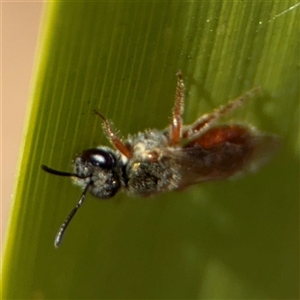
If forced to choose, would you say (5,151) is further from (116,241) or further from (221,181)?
(221,181)

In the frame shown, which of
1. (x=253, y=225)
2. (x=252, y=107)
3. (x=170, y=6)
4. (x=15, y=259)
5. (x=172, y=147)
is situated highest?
(x=170, y=6)

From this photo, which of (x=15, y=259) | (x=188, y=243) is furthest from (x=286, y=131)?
(x=15, y=259)

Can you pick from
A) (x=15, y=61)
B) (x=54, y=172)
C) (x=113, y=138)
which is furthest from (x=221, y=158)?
(x=15, y=61)

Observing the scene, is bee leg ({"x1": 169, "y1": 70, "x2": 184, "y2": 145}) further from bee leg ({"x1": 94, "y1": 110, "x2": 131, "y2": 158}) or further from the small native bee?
bee leg ({"x1": 94, "y1": 110, "x2": 131, "y2": 158})

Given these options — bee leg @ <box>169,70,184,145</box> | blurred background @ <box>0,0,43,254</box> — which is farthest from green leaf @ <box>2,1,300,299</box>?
blurred background @ <box>0,0,43,254</box>

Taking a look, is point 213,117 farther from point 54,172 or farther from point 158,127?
point 54,172
